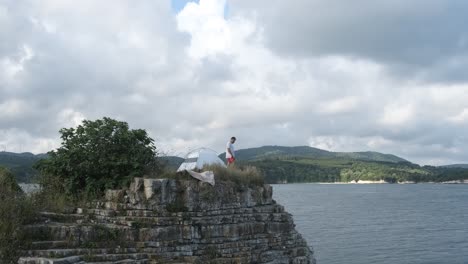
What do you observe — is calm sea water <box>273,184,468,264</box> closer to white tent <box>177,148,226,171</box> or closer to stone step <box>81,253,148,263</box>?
white tent <box>177,148,226,171</box>

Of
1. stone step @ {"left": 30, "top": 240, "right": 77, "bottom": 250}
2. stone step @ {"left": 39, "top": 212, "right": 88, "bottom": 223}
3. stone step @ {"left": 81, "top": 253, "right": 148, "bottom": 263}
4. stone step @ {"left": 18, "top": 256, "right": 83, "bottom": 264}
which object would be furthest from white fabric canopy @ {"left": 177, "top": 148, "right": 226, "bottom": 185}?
stone step @ {"left": 18, "top": 256, "right": 83, "bottom": 264}

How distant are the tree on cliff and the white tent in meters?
2.04

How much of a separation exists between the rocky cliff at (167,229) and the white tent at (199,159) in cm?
264

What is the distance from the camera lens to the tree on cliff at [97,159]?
18406 mm

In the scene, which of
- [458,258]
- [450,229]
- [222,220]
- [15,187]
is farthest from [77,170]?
[450,229]

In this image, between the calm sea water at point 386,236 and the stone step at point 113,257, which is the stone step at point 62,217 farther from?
the calm sea water at point 386,236

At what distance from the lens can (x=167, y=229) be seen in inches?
633

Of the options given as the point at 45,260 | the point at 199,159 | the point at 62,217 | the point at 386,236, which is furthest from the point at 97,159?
the point at 386,236

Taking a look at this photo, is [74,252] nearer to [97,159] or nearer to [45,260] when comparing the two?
[45,260]

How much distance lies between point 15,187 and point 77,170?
254cm

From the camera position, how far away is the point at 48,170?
757 inches

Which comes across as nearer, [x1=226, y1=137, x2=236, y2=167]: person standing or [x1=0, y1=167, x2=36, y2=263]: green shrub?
[x1=0, y1=167, x2=36, y2=263]: green shrub

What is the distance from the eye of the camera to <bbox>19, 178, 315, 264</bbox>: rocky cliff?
49.4 feet

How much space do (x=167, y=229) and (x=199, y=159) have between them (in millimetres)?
5528
